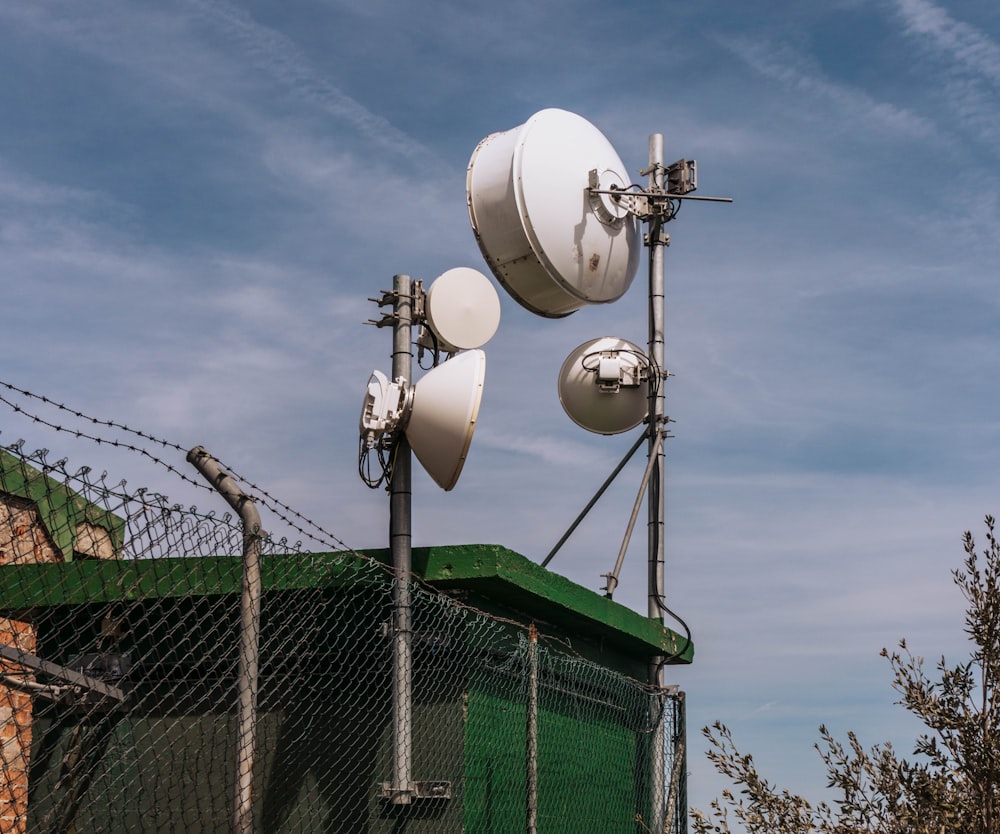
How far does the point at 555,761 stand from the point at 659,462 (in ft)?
13.1

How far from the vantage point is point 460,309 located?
28.8 ft

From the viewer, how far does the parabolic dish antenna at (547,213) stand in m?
9.57

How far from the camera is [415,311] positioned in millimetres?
8656

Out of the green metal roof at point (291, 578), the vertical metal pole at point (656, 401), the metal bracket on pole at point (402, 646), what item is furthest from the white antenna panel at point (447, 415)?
the vertical metal pole at point (656, 401)

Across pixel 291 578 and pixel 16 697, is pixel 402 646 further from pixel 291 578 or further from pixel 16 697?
pixel 16 697

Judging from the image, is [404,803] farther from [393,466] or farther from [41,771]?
[41,771]

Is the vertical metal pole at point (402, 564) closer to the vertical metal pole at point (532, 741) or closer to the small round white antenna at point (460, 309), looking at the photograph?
the small round white antenna at point (460, 309)

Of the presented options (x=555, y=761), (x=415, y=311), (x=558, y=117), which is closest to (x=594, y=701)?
(x=555, y=761)

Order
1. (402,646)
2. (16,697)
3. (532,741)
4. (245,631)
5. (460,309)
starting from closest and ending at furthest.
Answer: (245,631) < (402,646) < (532,741) < (16,697) < (460,309)

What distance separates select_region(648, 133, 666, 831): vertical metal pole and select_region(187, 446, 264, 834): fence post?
5.86 meters

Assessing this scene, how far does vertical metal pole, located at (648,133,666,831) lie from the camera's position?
11.7 m

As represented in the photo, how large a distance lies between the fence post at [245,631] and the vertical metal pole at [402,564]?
4.37ft

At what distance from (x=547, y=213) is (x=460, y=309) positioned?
1.35 meters

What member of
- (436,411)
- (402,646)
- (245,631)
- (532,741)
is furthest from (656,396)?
(245,631)
